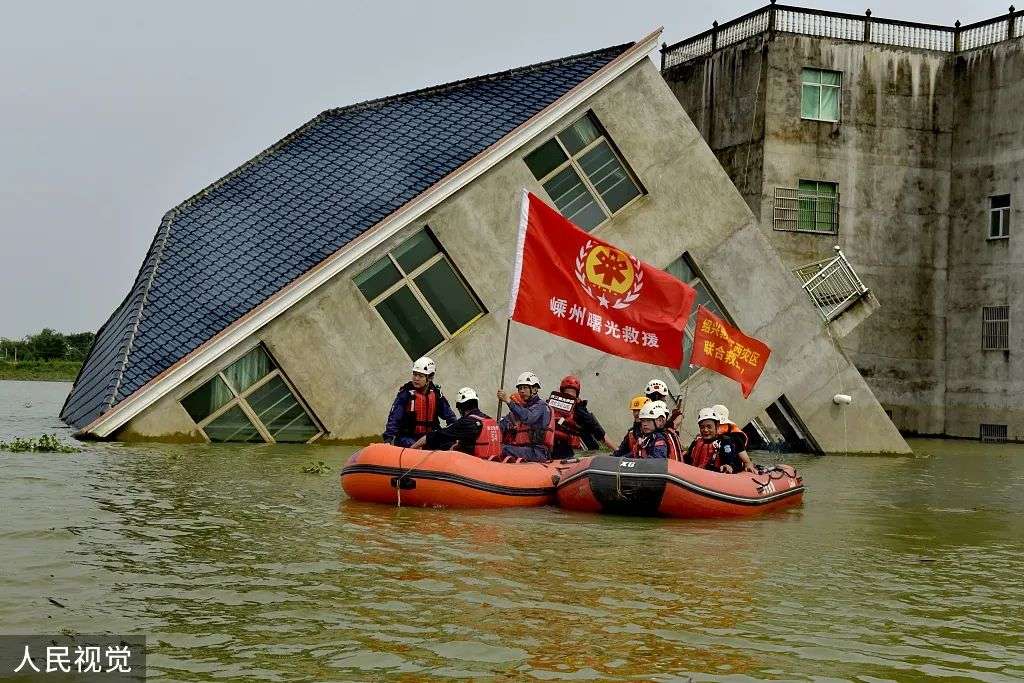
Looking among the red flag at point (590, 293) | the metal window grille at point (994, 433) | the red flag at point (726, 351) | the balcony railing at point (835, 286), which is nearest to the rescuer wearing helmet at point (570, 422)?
the red flag at point (590, 293)

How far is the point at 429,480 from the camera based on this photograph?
16250 millimetres

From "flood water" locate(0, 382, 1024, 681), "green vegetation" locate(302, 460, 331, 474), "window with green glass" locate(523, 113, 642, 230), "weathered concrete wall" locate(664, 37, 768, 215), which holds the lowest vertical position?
"flood water" locate(0, 382, 1024, 681)

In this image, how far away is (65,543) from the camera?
12125 millimetres

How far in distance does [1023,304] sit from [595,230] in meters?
19.0

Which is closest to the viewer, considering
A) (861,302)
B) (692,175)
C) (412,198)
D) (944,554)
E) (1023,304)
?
(944,554)

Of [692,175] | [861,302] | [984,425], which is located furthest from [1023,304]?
[692,175]

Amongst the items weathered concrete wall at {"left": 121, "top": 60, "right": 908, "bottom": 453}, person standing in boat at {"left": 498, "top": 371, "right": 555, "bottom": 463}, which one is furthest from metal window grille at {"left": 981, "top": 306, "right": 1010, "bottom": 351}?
person standing in boat at {"left": 498, "top": 371, "right": 555, "bottom": 463}

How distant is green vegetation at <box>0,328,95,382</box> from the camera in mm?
103750

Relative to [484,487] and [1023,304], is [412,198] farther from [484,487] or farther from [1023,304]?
[1023,304]

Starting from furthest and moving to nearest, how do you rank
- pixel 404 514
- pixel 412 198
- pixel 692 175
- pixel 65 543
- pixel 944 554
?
pixel 692 175, pixel 412 198, pixel 404 514, pixel 944 554, pixel 65 543

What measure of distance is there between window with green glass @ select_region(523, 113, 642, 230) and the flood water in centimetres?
1252

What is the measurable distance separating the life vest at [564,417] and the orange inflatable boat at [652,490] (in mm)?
2986

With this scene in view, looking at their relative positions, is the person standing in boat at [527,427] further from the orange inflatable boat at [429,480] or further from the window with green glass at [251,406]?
the window with green glass at [251,406]

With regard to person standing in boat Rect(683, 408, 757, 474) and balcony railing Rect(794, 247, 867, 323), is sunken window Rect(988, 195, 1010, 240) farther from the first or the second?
person standing in boat Rect(683, 408, 757, 474)
